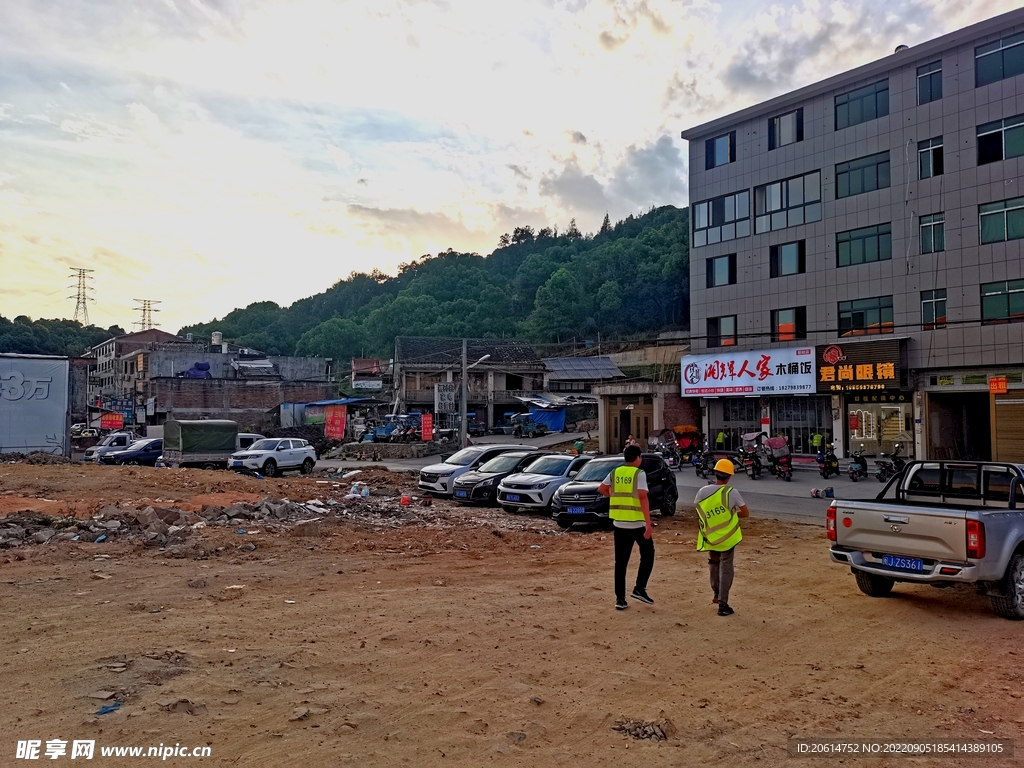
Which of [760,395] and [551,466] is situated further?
[760,395]

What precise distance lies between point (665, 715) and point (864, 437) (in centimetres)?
2815

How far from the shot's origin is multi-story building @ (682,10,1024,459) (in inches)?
1028

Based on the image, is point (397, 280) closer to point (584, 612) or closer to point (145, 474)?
point (145, 474)

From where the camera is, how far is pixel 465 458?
2112 centimetres

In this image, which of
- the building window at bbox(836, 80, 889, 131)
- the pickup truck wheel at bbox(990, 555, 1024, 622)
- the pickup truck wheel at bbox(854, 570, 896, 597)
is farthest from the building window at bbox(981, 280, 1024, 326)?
the pickup truck wheel at bbox(990, 555, 1024, 622)

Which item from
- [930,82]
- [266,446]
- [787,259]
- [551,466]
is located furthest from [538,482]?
[930,82]

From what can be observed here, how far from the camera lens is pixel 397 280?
10238cm

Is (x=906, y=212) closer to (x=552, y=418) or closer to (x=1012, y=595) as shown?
(x=1012, y=595)

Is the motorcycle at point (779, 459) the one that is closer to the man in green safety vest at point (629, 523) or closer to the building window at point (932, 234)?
the building window at point (932, 234)

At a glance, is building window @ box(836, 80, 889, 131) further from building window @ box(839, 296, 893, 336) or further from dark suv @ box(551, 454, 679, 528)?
dark suv @ box(551, 454, 679, 528)

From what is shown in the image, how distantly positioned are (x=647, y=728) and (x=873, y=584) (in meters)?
4.99

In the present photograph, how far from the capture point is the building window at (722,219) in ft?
115

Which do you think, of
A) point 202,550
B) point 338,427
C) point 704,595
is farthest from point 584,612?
point 338,427

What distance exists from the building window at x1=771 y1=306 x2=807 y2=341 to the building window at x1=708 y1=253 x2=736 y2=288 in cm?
318
